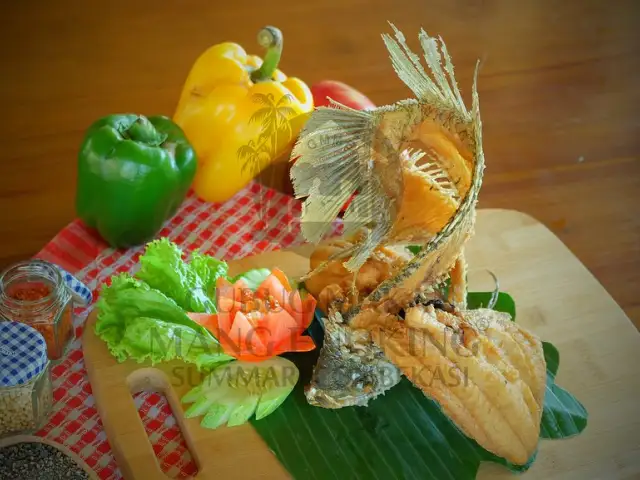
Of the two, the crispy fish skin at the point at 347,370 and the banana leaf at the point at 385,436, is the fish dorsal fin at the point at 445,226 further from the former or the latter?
the banana leaf at the point at 385,436

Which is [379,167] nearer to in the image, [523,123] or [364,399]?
[364,399]

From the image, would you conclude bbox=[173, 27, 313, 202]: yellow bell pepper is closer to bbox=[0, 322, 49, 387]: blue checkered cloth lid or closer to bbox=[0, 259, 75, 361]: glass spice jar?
bbox=[0, 259, 75, 361]: glass spice jar

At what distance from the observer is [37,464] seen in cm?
136

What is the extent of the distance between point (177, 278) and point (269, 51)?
0.62 m

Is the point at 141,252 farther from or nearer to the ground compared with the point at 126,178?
nearer to the ground

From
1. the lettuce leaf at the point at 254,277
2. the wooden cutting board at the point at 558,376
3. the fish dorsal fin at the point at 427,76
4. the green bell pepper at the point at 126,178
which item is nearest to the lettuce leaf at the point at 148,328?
the wooden cutting board at the point at 558,376

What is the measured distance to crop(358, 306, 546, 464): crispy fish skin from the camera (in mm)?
1332

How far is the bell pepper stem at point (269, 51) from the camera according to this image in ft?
6.22

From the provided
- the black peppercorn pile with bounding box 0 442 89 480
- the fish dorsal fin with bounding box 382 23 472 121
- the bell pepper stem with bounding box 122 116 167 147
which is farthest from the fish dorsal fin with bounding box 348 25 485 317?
the bell pepper stem with bounding box 122 116 167 147

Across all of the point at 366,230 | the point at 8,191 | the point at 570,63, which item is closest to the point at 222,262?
the point at 366,230

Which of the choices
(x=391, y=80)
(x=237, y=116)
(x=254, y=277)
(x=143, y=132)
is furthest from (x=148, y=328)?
(x=391, y=80)

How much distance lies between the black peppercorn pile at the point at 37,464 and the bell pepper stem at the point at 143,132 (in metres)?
0.68

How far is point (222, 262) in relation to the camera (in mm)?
1692

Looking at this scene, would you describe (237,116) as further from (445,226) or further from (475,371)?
(475,371)
